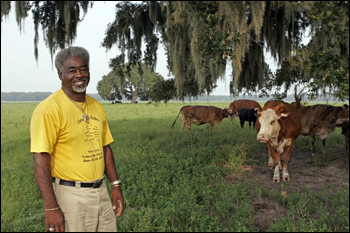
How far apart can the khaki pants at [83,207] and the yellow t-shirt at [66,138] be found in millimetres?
99

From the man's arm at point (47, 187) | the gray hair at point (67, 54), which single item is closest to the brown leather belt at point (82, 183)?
the man's arm at point (47, 187)

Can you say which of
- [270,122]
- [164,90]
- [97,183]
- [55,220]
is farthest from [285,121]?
[164,90]

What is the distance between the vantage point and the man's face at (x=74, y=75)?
7.09 feet

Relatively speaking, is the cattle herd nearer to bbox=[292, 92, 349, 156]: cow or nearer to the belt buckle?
bbox=[292, 92, 349, 156]: cow

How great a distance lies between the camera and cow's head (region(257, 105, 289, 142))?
5.94 meters

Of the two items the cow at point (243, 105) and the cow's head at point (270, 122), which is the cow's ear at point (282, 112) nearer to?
the cow's head at point (270, 122)

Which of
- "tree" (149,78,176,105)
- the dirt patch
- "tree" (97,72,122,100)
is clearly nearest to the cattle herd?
the dirt patch

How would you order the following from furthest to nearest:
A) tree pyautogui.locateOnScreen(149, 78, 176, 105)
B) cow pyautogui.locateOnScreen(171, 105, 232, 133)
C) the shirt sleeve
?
1. cow pyautogui.locateOnScreen(171, 105, 232, 133)
2. tree pyautogui.locateOnScreen(149, 78, 176, 105)
3. the shirt sleeve

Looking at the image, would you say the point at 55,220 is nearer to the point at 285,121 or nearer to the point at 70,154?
the point at 70,154

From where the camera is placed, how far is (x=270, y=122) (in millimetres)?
6008

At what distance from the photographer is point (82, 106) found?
7.45 feet

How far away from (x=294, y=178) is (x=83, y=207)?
5636 millimetres

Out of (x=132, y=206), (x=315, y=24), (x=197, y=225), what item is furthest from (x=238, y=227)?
(x=315, y=24)

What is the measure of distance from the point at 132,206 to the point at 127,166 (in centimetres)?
227
